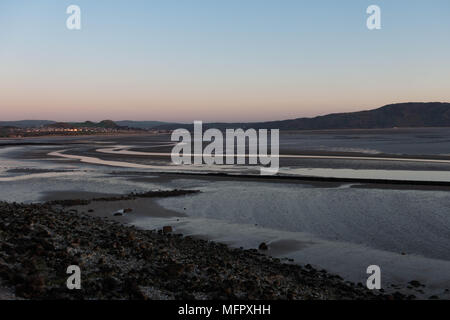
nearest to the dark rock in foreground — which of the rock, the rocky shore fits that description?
the rocky shore

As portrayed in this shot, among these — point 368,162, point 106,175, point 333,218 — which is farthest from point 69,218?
point 368,162

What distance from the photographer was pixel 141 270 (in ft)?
30.8

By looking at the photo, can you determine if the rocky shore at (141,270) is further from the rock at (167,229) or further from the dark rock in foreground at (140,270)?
the rock at (167,229)

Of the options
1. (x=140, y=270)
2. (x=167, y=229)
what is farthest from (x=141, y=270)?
(x=167, y=229)

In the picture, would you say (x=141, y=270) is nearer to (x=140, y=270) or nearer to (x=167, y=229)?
(x=140, y=270)

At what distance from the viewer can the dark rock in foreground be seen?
8070mm

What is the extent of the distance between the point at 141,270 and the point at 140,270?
23 mm

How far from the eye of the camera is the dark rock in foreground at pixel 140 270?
807cm

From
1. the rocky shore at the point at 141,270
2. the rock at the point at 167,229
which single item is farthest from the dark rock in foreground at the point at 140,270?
the rock at the point at 167,229

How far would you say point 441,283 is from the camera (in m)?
10.0

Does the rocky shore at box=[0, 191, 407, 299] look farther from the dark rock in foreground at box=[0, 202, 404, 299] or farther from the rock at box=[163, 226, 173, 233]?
the rock at box=[163, 226, 173, 233]

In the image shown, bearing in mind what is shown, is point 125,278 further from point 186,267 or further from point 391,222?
point 391,222

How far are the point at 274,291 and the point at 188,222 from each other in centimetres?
839
